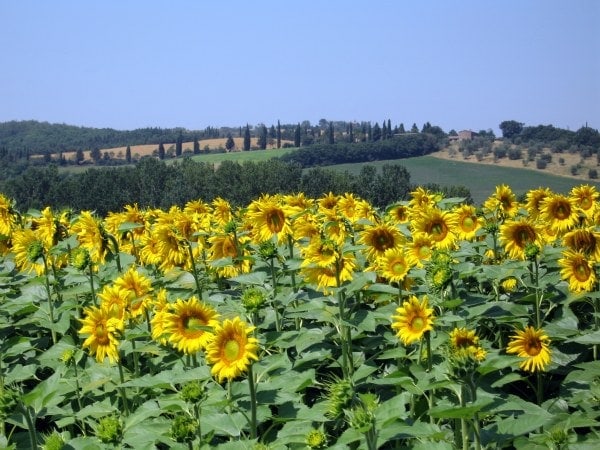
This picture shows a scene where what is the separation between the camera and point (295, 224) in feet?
20.1

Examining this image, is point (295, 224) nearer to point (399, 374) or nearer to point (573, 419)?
point (399, 374)

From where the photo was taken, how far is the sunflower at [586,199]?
6.84 metres

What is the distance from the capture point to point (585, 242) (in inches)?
219

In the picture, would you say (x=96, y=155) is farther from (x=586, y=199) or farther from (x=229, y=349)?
(x=229, y=349)

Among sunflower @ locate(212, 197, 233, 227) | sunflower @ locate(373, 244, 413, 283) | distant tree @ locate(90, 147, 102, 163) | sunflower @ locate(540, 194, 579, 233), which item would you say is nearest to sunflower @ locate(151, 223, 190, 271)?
sunflower @ locate(212, 197, 233, 227)

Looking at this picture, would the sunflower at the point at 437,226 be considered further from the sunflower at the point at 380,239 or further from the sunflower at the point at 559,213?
the sunflower at the point at 559,213

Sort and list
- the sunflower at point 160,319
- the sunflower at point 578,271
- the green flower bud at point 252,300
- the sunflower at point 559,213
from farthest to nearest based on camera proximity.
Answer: the sunflower at point 559,213, the sunflower at point 578,271, the sunflower at point 160,319, the green flower bud at point 252,300

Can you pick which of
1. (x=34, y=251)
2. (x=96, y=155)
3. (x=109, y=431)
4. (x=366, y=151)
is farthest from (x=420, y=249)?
(x=96, y=155)

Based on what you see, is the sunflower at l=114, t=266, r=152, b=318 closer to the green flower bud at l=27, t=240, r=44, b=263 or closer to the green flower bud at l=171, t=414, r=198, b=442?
the green flower bud at l=27, t=240, r=44, b=263

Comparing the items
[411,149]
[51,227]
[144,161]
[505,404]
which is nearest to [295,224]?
[51,227]

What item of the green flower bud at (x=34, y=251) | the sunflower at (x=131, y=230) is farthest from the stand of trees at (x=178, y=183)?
the green flower bud at (x=34, y=251)

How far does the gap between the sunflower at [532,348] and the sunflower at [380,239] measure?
1255mm

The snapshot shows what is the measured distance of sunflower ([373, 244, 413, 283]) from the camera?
16.4 ft

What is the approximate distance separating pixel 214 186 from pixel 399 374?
9956cm
